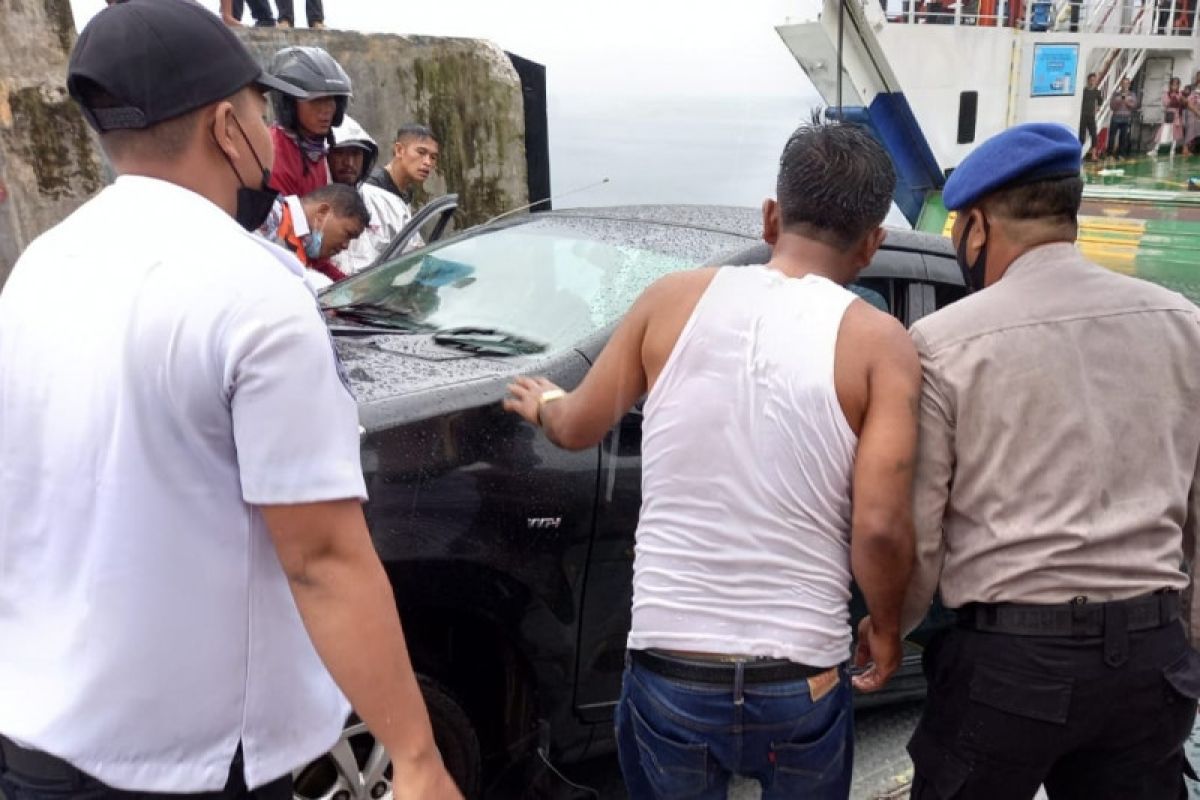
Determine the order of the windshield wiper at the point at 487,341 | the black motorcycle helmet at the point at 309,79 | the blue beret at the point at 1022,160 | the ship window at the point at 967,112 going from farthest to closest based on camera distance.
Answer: the ship window at the point at 967,112
the black motorcycle helmet at the point at 309,79
the windshield wiper at the point at 487,341
the blue beret at the point at 1022,160

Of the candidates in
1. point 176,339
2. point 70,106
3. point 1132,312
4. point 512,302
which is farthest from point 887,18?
point 176,339

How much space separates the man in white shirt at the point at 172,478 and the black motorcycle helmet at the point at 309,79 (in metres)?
2.72

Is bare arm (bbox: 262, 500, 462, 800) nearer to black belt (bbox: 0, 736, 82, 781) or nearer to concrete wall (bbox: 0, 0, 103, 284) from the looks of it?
black belt (bbox: 0, 736, 82, 781)

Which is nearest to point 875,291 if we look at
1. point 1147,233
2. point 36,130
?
point 36,130

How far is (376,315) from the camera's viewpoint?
9.80 feet

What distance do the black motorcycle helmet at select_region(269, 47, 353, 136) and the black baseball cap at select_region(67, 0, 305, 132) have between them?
2686mm

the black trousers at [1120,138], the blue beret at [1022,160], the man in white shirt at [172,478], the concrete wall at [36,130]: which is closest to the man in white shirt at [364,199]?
the concrete wall at [36,130]

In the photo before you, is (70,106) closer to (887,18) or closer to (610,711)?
(610,711)

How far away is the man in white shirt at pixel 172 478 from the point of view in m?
1.15

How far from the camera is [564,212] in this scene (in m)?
3.37

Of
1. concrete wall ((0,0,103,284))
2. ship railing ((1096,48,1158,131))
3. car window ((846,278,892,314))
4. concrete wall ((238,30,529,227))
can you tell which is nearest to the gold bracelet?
car window ((846,278,892,314))

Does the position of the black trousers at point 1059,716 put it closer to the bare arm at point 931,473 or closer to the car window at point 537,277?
the bare arm at point 931,473

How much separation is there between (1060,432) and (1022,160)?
1.50ft

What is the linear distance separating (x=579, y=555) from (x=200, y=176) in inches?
53.9
